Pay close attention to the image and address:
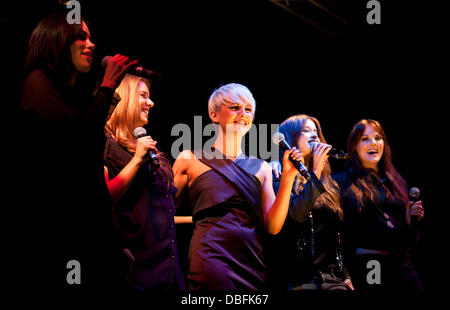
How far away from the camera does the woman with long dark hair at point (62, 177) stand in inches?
69.4

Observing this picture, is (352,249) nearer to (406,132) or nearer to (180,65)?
(406,132)

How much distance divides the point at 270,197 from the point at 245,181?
20 centimetres

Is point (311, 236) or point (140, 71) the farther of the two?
point (311, 236)

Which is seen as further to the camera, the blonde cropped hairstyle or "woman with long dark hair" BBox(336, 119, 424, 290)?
"woman with long dark hair" BBox(336, 119, 424, 290)

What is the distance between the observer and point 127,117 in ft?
8.37

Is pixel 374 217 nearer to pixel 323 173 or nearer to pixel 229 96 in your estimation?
pixel 323 173

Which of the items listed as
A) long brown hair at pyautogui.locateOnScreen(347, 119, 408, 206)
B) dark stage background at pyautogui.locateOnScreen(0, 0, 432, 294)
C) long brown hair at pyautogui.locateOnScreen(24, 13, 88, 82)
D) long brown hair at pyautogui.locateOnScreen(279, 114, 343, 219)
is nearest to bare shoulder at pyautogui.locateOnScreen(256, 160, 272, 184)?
long brown hair at pyautogui.locateOnScreen(279, 114, 343, 219)

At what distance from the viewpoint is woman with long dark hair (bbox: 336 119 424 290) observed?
11.1ft

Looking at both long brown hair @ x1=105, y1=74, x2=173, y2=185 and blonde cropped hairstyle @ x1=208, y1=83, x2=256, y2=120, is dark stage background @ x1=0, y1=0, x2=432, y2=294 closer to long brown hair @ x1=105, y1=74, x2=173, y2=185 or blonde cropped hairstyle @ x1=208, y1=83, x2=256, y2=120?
blonde cropped hairstyle @ x1=208, y1=83, x2=256, y2=120

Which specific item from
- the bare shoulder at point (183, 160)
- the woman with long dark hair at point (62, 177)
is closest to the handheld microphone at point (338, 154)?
the bare shoulder at point (183, 160)

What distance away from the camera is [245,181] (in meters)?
2.58

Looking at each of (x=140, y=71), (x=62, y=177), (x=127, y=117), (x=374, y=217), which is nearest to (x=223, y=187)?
(x=127, y=117)

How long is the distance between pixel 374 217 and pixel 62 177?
8.32ft

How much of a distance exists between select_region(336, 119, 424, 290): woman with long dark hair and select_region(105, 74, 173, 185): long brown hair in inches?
66.5
